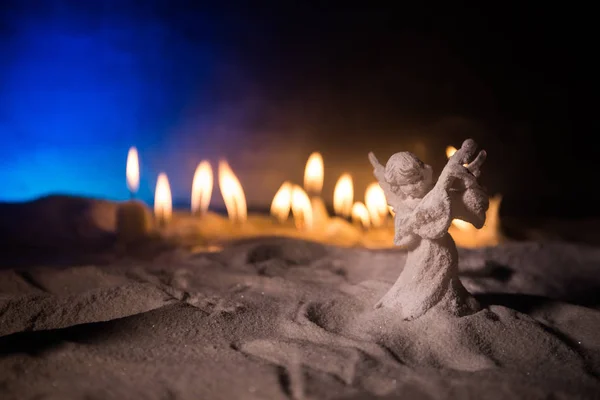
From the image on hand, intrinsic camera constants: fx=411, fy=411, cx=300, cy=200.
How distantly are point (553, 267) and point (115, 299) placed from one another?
4.43 m

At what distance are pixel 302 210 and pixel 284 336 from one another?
5749 mm

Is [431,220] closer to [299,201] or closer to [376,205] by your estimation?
[376,205]

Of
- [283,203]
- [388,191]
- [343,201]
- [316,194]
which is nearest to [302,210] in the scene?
[316,194]

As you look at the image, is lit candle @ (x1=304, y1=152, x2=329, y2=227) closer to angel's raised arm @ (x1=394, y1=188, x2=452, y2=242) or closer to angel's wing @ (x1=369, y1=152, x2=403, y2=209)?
angel's wing @ (x1=369, y1=152, x2=403, y2=209)

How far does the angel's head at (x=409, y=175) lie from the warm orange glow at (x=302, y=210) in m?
5.02

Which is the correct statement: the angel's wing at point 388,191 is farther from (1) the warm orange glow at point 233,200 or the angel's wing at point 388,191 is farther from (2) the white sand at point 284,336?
(1) the warm orange glow at point 233,200

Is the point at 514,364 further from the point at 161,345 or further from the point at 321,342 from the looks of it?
the point at 161,345

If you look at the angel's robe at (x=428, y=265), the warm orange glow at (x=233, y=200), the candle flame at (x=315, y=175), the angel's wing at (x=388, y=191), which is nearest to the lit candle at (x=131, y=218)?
the warm orange glow at (x=233, y=200)

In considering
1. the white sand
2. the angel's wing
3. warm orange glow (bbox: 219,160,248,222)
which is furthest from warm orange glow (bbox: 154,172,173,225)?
the angel's wing

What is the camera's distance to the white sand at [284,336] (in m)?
1.93

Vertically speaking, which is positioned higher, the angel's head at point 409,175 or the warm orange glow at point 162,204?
the angel's head at point 409,175

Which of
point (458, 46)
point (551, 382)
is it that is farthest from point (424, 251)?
point (458, 46)

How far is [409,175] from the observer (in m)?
2.65

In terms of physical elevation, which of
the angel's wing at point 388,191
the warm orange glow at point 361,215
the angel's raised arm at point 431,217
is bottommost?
the warm orange glow at point 361,215
